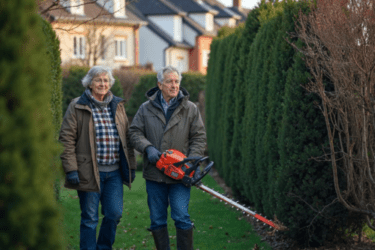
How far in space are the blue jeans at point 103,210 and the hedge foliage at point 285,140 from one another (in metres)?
1.82

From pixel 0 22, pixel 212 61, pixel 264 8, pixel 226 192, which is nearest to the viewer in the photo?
pixel 0 22

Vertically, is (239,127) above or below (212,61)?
below

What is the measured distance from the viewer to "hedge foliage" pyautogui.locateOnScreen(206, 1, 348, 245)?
199 inches

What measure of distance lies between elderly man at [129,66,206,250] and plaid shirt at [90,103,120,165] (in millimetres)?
189

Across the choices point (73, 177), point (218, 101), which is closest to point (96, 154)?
point (73, 177)

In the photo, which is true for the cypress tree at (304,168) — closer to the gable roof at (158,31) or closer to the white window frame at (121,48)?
the white window frame at (121,48)

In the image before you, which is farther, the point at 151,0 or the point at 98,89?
the point at 151,0

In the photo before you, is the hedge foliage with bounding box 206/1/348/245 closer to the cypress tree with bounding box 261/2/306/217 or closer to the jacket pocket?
the cypress tree with bounding box 261/2/306/217

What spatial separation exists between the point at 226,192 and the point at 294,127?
5205 mm

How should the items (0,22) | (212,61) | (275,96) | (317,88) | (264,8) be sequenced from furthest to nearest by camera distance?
(212,61) < (264,8) < (275,96) < (317,88) < (0,22)

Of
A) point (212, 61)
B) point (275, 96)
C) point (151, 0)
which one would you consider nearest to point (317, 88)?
point (275, 96)

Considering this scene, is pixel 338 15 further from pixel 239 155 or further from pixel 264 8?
pixel 239 155

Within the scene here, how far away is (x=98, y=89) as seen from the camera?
4.90 metres

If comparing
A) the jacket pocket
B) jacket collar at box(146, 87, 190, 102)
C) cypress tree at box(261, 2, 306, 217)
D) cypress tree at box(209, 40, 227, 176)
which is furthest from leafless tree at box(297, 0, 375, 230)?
cypress tree at box(209, 40, 227, 176)
